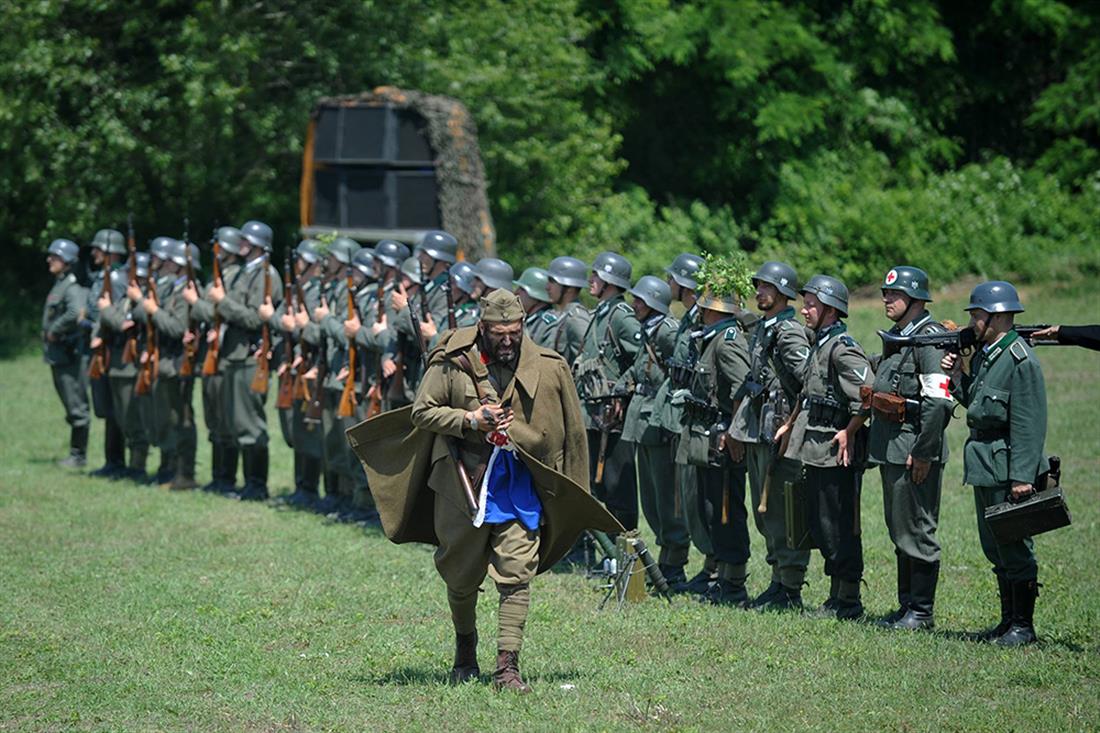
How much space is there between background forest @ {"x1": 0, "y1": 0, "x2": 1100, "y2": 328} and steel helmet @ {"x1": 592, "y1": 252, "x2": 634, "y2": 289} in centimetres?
1576

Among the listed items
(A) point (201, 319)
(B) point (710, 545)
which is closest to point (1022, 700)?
(B) point (710, 545)

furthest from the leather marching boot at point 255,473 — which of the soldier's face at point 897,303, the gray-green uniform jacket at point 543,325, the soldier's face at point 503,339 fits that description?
the soldier's face at point 503,339

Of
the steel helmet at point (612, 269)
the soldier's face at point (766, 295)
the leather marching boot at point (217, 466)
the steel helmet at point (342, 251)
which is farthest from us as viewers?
the leather marching boot at point (217, 466)

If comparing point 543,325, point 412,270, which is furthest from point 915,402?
point 412,270

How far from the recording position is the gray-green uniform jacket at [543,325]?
12.9 m

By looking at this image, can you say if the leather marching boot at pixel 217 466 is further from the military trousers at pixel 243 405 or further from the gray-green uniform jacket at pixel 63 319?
the gray-green uniform jacket at pixel 63 319

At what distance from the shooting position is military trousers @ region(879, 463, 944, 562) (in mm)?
10258

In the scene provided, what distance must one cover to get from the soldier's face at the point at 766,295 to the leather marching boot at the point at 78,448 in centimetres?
1030

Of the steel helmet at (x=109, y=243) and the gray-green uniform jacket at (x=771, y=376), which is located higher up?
the steel helmet at (x=109, y=243)

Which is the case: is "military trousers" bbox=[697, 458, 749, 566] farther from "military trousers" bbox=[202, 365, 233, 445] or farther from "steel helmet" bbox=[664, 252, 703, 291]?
"military trousers" bbox=[202, 365, 233, 445]

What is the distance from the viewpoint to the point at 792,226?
1231 inches

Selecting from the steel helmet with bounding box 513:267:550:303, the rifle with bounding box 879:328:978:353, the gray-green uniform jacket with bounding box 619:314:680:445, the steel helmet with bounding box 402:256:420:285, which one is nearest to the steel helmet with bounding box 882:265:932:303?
the rifle with bounding box 879:328:978:353

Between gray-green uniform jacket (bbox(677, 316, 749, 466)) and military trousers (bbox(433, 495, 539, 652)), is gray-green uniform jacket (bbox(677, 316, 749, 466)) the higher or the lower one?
the higher one

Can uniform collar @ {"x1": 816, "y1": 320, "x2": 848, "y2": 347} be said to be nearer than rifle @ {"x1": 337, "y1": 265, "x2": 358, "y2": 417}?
Yes
